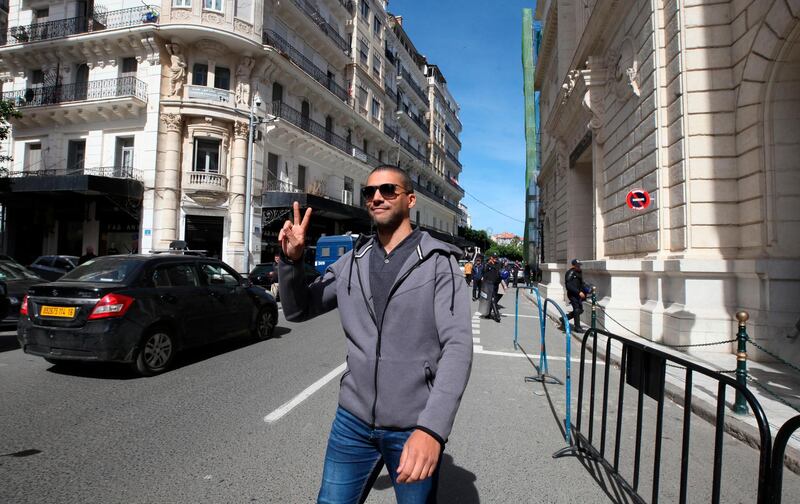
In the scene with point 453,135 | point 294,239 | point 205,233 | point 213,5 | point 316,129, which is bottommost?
point 294,239

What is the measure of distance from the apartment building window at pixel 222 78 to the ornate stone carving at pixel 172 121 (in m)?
2.69

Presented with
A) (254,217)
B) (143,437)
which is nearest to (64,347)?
(143,437)

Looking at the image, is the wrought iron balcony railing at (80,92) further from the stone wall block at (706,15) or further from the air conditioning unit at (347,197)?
the stone wall block at (706,15)

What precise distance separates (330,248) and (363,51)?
19.1 metres

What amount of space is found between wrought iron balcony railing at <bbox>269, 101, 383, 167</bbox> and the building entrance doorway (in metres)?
6.78

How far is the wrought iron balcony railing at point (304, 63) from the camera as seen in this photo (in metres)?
24.0

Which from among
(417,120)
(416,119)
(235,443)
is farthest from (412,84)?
(235,443)

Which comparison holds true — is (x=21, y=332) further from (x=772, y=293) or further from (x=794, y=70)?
(x=794, y=70)

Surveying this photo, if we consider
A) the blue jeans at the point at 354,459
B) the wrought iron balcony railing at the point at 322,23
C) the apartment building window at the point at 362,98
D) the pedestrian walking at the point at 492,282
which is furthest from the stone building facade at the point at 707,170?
the apartment building window at the point at 362,98

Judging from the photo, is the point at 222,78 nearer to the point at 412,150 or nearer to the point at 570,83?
the point at 570,83

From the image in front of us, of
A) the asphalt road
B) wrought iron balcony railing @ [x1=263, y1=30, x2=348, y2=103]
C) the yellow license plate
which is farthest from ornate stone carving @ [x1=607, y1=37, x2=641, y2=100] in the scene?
wrought iron balcony railing @ [x1=263, y1=30, x2=348, y2=103]

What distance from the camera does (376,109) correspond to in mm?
36938

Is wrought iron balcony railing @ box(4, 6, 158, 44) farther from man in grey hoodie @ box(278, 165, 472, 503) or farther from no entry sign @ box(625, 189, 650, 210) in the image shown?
man in grey hoodie @ box(278, 165, 472, 503)

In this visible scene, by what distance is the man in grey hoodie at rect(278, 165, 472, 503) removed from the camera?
1.70m
